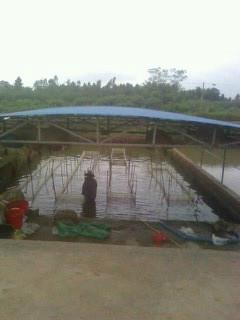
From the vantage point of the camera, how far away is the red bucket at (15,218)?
8641 millimetres

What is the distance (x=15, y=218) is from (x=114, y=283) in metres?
4.54

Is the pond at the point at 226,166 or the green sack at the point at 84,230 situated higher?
the green sack at the point at 84,230

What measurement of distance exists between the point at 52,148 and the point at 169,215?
52.1 ft

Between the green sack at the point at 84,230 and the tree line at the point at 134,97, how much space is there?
126ft

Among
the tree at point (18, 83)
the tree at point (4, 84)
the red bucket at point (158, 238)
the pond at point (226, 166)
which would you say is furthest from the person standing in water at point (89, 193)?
the tree at point (4, 84)

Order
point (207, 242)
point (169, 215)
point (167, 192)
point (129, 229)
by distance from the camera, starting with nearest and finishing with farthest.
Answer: point (207, 242), point (129, 229), point (169, 215), point (167, 192)

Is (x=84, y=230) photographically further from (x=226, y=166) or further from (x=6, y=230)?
(x=226, y=166)

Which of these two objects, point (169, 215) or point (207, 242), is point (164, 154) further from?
point (207, 242)

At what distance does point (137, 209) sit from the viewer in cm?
1304

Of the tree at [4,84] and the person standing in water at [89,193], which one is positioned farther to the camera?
the tree at [4,84]

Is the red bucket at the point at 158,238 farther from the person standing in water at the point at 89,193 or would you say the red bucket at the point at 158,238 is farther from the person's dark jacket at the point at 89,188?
the person's dark jacket at the point at 89,188

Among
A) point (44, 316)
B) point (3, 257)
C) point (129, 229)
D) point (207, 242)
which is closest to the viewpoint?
point (44, 316)

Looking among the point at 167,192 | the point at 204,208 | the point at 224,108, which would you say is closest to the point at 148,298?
the point at 204,208

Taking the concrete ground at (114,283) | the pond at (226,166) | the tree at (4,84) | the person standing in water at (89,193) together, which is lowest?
the pond at (226,166)
